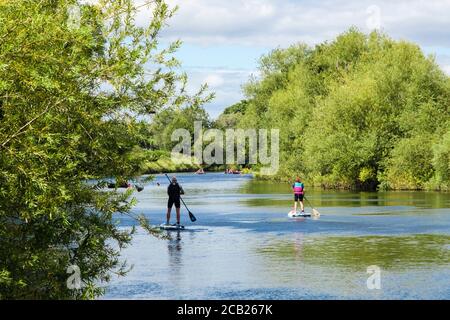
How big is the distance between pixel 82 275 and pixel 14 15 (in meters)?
4.41

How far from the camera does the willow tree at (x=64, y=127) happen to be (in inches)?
420

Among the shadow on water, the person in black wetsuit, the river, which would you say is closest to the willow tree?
the river

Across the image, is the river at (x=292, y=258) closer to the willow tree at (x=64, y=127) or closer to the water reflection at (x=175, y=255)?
the water reflection at (x=175, y=255)

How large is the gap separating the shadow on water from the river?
0.03 metres

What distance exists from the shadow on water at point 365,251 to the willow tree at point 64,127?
9543 millimetres

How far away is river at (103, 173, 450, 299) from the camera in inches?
701

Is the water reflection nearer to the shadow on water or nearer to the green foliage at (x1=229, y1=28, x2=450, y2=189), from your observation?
the shadow on water

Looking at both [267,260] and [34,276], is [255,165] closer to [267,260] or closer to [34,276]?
[267,260]

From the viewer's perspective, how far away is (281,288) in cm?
1814

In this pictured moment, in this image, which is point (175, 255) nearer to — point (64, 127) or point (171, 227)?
point (171, 227)

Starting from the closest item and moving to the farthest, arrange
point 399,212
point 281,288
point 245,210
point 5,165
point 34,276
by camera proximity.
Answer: point 5,165, point 34,276, point 281,288, point 399,212, point 245,210

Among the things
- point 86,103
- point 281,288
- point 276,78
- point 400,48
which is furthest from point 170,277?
point 276,78

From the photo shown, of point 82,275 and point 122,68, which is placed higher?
point 122,68

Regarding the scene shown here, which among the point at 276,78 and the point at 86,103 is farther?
the point at 276,78
